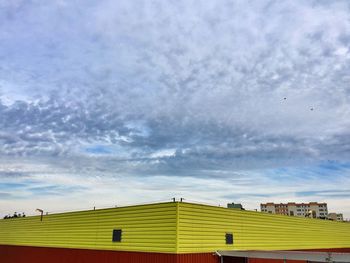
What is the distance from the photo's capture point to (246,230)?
2480 cm

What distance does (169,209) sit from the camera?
20.5m

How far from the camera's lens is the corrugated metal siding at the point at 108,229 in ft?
67.4

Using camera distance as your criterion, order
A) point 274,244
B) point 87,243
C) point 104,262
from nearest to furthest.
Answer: point 104,262 < point 87,243 < point 274,244

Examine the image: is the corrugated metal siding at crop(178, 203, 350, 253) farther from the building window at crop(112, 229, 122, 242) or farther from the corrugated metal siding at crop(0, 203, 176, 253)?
the building window at crop(112, 229, 122, 242)

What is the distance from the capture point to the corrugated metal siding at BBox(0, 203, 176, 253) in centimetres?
2055

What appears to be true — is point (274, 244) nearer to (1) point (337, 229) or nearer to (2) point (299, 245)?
(2) point (299, 245)

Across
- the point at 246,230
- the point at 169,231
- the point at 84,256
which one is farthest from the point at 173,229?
the point at 84,256

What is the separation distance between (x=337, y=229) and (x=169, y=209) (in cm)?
2448

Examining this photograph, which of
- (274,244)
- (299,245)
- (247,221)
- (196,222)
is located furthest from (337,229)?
(196,222)

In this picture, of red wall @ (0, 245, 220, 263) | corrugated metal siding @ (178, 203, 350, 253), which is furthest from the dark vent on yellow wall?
red wall @ (0, 245, 220, 263)

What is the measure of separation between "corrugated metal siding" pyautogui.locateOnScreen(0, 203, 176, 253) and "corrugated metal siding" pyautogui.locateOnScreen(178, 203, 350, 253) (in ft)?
3.86

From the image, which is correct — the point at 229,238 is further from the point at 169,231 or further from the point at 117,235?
the point at 117,235

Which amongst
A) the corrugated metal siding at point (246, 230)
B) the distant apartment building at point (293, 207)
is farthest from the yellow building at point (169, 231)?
the distant apartment building at point (293, 207)

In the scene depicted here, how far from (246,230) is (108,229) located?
375 inches
